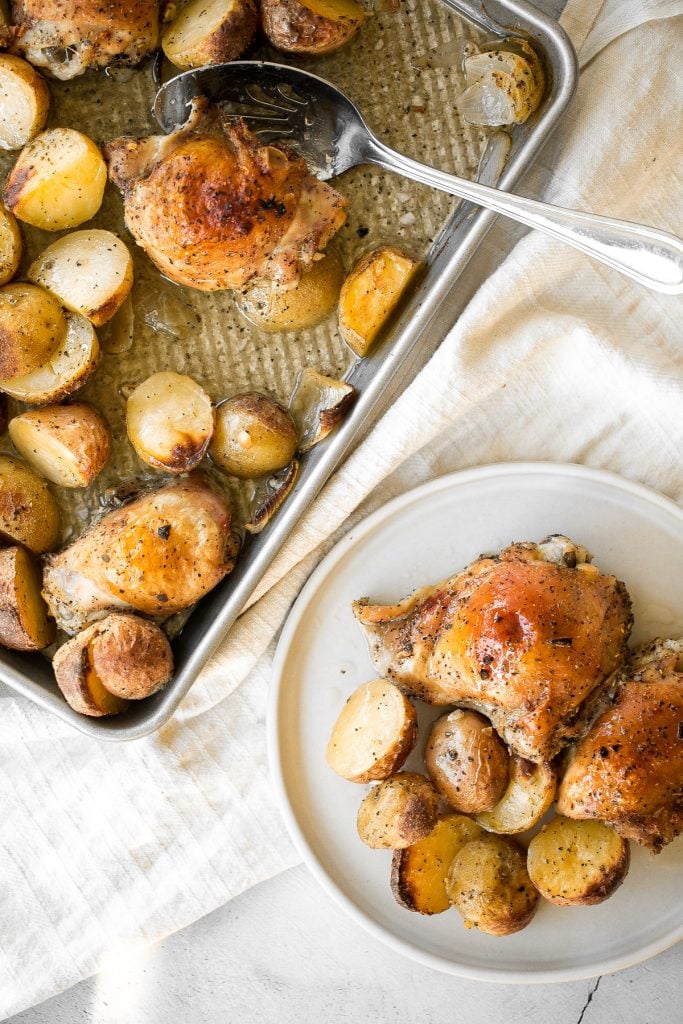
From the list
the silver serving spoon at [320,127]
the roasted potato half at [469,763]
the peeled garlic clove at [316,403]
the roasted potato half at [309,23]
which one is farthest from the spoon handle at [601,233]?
the roasted potato half at [469,763]

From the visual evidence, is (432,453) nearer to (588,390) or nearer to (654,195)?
(588,390)

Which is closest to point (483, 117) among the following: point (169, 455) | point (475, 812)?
point (169, 455)

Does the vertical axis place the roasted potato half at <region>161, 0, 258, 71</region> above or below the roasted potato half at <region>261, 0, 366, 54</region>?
below

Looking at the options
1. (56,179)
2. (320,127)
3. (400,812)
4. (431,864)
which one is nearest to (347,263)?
(320,127)

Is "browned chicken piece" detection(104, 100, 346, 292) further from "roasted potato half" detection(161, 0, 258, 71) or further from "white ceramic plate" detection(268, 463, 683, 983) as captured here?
"white ceramic plate" detection(268, 463, 683, 983)

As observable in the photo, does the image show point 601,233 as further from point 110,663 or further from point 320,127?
point 110,663

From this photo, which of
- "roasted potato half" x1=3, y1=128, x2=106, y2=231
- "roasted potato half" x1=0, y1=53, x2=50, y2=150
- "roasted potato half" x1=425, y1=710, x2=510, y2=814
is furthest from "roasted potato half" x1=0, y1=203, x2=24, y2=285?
"roasted potato half" x1=425, y1=710, x2=510, y2=814
